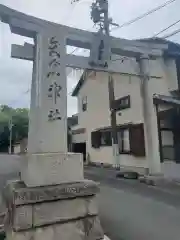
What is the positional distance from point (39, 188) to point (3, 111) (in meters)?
45.3

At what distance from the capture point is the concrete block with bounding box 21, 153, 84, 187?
2.96m

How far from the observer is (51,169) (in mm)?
3062

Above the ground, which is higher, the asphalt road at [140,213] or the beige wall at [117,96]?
the beige wall at [117,96]

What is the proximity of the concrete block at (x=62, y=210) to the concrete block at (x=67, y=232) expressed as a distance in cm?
8

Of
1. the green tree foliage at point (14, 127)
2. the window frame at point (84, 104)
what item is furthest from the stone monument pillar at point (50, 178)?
the green tree foliage at point (14, 127)

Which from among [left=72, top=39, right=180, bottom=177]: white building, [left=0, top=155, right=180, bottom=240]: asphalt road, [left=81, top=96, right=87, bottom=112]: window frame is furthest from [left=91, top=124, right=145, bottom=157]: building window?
[left=0, top=155, right=180, bottom=240]: asphalt road

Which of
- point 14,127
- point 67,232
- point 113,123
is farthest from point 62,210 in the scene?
point 14,127

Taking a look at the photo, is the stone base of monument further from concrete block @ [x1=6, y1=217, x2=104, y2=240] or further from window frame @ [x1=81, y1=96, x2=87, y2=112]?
window frame @ [x1=81, y1=96, x2=87, y2=112]

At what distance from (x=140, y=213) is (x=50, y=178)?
3386 millimetres

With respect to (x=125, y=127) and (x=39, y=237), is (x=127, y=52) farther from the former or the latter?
(x=125, y=127)

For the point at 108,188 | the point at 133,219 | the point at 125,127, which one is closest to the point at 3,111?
the point at 125,127

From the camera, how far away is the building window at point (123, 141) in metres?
14.1

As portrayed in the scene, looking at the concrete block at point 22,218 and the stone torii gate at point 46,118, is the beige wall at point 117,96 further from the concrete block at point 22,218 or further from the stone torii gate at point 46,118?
the concrete block at point 22,218

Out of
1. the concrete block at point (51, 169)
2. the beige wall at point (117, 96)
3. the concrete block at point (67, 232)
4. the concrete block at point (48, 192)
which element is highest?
the beige wall at point (117, 96)
